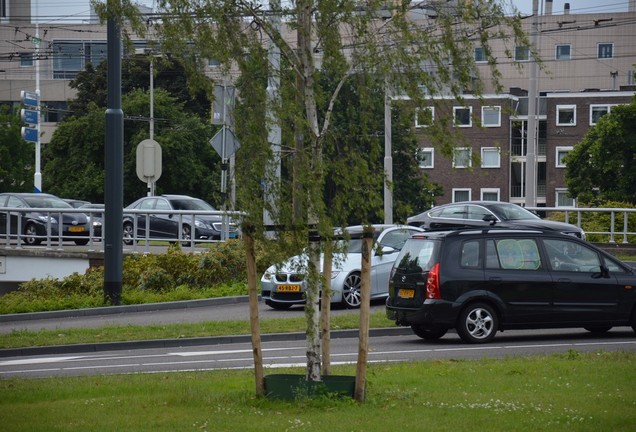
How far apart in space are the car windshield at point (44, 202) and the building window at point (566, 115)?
160 ft

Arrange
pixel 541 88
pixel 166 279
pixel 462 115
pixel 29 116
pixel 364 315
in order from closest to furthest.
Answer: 1. pixel 364 315
2. pixel 462 115
3. pixel 166 279
4. pixel 29 116
5. pixel 541 88

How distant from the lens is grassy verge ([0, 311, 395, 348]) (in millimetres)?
18219

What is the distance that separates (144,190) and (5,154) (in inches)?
300

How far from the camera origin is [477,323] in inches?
648

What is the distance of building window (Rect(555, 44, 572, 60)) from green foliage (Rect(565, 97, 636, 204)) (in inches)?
1197

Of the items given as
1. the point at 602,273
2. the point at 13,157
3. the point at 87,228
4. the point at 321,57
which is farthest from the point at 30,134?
the point at 321,57

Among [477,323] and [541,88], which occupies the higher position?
[541,88]

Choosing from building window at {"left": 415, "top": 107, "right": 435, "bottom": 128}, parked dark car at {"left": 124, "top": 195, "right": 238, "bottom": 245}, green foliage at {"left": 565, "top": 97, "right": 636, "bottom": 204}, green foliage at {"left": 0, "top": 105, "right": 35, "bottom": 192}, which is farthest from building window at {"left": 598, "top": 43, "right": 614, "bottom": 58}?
building window at {"left": 415, "top": 107, "right": 435, "bottom": 128}

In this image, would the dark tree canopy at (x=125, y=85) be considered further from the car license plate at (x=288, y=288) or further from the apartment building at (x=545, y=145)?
the car license plate at (x=288, y=288)

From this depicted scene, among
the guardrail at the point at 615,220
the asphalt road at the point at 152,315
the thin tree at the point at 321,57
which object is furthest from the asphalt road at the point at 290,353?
the guardrail at the point at 615,220

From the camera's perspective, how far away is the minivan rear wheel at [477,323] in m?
16.4

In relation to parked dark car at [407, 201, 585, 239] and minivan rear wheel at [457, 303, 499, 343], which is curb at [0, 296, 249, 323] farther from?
minivan rear wheel at [457, 303, 499, 343]

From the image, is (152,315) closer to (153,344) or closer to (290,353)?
(153,344)

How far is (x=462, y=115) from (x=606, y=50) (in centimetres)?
8465
